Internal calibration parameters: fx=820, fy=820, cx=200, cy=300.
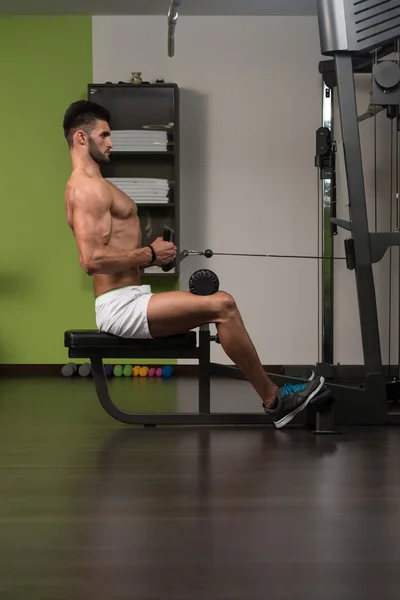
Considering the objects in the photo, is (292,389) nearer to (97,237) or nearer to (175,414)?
(175,414)

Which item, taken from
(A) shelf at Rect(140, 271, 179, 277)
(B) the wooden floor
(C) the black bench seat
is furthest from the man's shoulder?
(A) shelf at Rect(140, 271, 179, 277)

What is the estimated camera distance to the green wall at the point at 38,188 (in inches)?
212

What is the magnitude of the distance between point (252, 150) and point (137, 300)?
2384mm

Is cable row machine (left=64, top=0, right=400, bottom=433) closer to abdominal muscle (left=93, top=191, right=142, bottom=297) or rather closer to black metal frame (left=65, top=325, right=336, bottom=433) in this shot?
black metal frame (left=65, top=325, right=336, bottom=433)

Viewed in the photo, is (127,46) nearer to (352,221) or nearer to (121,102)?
(121,102)

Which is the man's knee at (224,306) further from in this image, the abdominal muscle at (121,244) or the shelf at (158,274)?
the shelf at (158,274)

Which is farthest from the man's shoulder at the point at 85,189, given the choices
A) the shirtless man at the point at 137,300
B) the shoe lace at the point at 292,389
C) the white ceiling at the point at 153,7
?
the white ceiling at the point at 153,7

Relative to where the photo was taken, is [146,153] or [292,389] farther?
[146,153]

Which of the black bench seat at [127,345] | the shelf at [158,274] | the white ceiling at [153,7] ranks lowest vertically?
the black bench seat at [127,345]

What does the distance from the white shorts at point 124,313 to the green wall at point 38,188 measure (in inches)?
83.6

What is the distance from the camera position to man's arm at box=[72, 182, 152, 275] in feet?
10.7

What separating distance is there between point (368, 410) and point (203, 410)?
700mm

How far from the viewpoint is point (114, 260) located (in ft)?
10.7

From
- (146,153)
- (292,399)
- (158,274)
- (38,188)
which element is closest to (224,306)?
(292,399)
